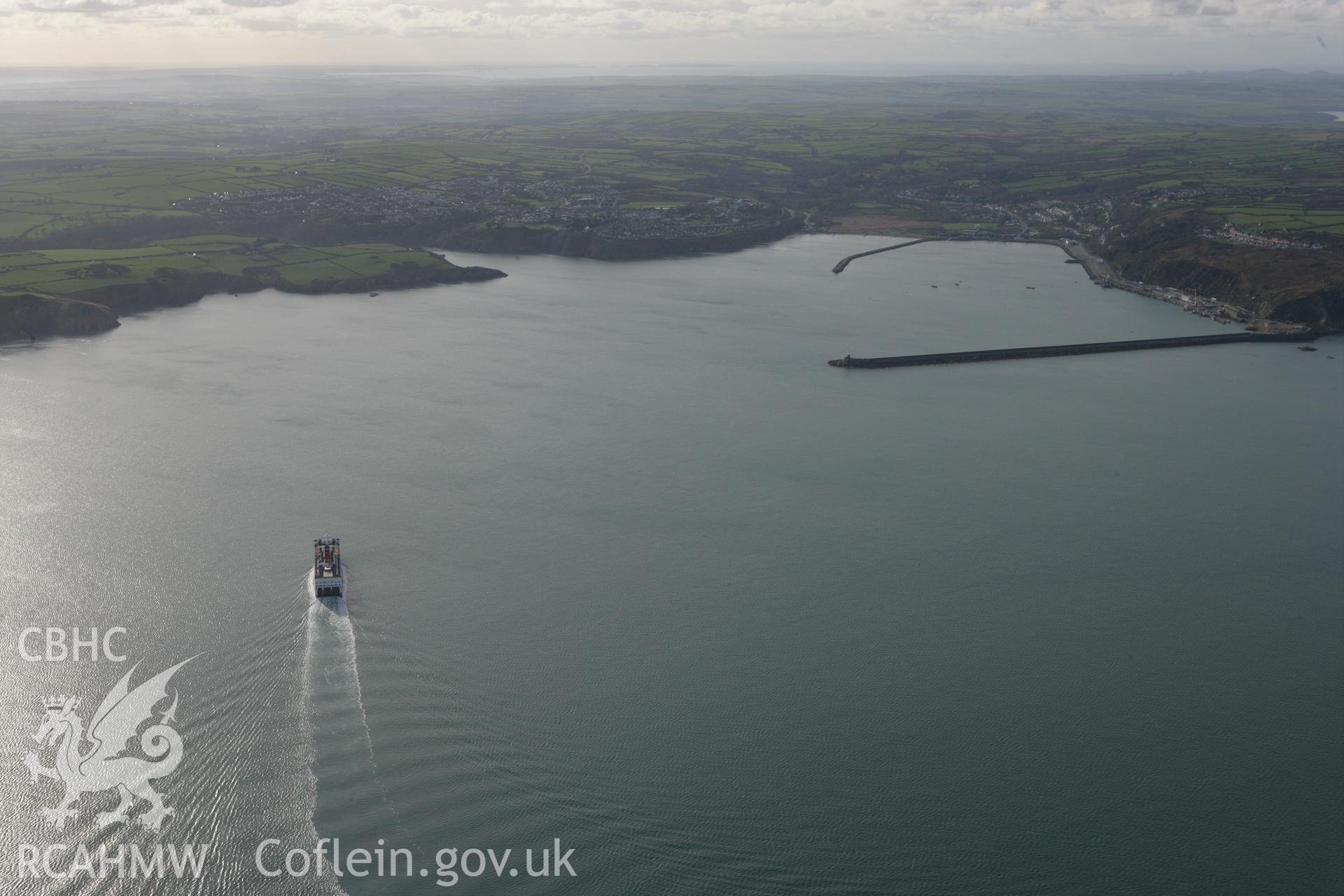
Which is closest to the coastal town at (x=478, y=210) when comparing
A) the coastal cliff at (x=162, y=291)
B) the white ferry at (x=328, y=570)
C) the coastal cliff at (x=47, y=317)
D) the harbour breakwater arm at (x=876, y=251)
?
the harbour breakwater arm at (x=876, y=251)

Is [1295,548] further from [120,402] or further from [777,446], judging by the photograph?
[120,402]

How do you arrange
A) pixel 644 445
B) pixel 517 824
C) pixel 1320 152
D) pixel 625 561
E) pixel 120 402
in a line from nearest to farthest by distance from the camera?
pixel 517 824 < pixel 625 561 < pixel 644 445 < pixel 120 402 < pixel 1320 152

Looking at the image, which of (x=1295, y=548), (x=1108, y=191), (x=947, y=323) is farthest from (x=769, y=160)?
(x=1295, y=548)

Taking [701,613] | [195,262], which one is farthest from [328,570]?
[195,262]

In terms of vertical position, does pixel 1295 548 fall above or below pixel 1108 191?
below

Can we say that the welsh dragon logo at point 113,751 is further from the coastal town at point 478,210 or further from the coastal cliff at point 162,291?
the coastal town at point 478,210
